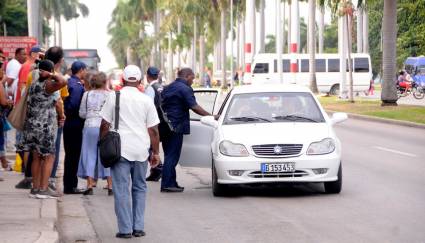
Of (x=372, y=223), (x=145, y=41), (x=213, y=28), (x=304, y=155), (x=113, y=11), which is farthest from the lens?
(x=113, y=11)

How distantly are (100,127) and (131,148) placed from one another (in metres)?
0.44

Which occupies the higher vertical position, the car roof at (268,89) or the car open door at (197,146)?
the car roof at (268,89)

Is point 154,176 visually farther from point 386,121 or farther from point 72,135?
point 386,121

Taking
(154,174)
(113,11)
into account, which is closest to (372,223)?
(154,174)

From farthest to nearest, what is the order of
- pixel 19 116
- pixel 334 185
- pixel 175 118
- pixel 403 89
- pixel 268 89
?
pixel 403 89, pixel 268 89, pixel 175 118, pixel 334 185, pixel 19 116

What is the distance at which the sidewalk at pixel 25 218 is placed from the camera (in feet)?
31.1

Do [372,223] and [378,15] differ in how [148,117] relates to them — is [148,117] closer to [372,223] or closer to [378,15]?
[372,223]

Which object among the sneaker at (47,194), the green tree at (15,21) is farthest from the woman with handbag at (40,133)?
the green tree at (15,21)

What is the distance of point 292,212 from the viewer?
11.7 metres

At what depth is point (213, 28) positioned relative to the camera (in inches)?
3831

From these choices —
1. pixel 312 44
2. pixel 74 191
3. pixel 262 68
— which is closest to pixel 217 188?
pixel 74 191

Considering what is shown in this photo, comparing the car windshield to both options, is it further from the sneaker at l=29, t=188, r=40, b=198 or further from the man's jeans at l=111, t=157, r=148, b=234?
the man's jeans at l=111, t=157, r=148, b=234

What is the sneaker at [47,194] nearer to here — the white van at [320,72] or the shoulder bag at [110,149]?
the shoulder bag at [110,149]

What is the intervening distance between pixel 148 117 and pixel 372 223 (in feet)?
8.76
